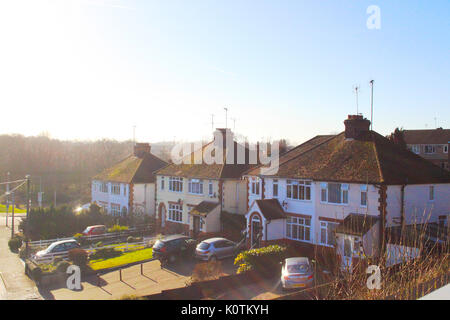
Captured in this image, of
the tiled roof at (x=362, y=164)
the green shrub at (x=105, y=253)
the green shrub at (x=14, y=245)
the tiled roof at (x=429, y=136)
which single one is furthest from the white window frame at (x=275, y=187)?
the tiled roof at (x=429, y=136)

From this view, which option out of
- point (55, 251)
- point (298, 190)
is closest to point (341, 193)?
point (298, 190)

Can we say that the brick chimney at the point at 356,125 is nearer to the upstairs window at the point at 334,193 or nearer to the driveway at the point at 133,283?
the upstairs window at the point at 334,193

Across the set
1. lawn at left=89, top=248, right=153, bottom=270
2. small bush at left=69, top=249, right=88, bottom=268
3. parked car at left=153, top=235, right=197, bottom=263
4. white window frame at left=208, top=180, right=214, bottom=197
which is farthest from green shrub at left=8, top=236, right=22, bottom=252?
white window frame at left=208, top=180, right=214, bottom=197

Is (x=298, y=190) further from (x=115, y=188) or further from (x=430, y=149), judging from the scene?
(x=430, y=149)

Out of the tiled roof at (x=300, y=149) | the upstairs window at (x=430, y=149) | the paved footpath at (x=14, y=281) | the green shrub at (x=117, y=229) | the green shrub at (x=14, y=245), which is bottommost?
the paved footpath at (x=14, y=281)

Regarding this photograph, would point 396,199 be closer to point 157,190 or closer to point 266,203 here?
point 266,203

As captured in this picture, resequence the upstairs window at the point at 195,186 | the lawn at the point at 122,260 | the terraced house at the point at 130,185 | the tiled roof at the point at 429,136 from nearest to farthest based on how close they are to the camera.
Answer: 1. the lawn at the point at 122,260
2. the upstairs window at the point at 195,186
3. the terraced house at the point at 130,185
4. the tiled roof at the point at 429,136
